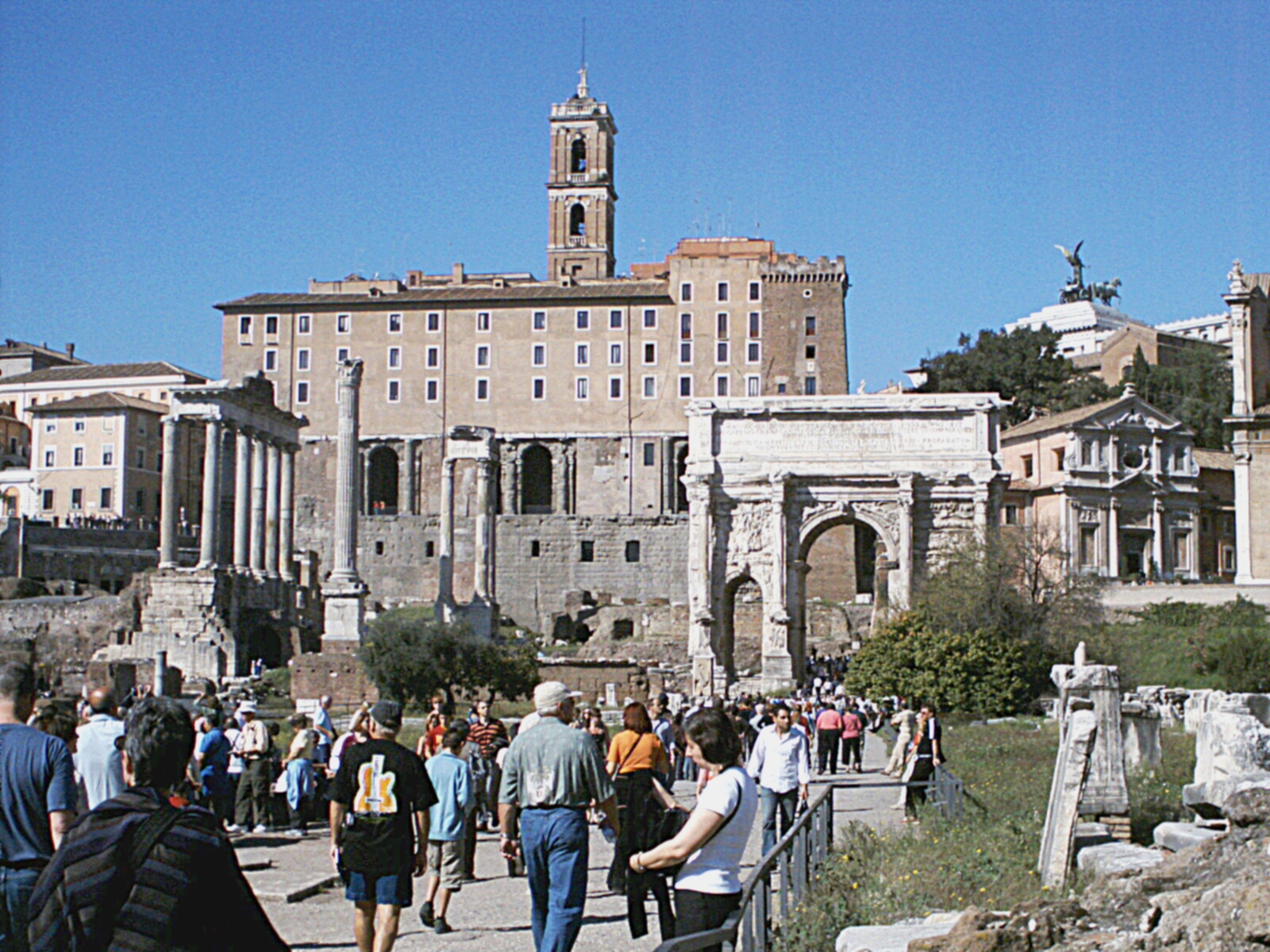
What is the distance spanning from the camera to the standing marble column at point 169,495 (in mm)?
52938

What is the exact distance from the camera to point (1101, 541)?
62.6 metres

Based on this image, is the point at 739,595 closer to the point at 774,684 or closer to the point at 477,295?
the point at 774,684

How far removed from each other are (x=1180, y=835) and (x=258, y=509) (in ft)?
163

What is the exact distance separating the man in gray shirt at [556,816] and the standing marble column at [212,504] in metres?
45.6

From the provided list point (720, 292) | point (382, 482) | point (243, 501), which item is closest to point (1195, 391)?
point (720, 292)

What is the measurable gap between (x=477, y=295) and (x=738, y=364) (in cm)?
1451

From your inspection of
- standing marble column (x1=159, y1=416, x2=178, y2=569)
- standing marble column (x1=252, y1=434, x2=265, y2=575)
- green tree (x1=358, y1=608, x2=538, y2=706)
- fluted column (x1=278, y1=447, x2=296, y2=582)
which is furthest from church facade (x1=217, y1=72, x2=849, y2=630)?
green tree (x1=358, y1=608, x2=538, y2=706)

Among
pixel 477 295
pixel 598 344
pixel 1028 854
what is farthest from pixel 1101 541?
pixel 1028 854

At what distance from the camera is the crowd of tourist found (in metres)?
4.48

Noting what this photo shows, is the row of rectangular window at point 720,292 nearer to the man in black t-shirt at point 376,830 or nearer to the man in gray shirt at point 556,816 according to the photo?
the man in gray shirt at point 556,816

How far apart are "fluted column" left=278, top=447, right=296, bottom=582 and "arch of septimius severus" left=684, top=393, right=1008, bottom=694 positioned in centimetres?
1962

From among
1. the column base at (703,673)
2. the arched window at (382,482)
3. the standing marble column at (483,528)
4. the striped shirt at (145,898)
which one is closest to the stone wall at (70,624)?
the standing marble column at (483,528)

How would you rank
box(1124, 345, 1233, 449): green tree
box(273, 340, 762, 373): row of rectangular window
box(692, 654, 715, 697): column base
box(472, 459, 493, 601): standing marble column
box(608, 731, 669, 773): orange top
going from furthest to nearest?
box(273, 340, 762, 373): row of rectangular window < box(1124, 345, 1233, 449): green tree < box(472, 459, 493, 601): standing marble column < box(692, 654, 715, 697): column base < box(608, 731, 669, 773): orange top

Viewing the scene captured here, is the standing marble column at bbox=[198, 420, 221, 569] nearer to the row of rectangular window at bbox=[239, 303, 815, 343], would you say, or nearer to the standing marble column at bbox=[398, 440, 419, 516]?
the standing marble column at bbox=[398, 440, 419, 516]
